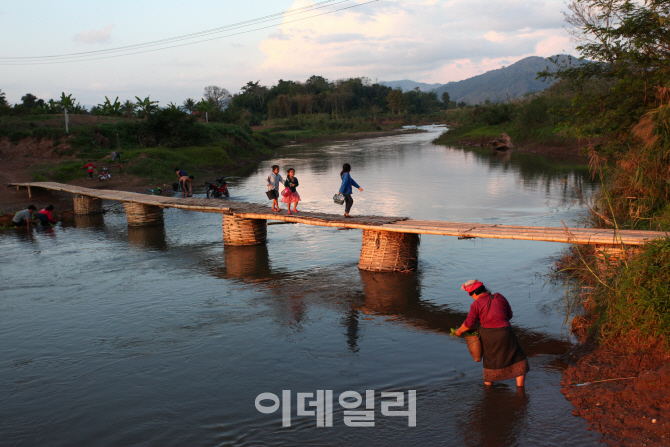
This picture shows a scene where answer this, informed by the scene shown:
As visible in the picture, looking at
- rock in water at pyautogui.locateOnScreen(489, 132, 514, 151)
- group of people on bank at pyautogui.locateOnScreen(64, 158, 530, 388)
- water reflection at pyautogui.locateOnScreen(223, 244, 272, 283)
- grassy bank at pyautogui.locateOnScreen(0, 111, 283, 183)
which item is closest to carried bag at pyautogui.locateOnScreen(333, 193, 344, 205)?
water reflection at pyautogui.locateOnScreen(223, 244, 272, 283)

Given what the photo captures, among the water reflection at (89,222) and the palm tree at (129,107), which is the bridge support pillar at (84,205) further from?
the palm tree at (129,107)

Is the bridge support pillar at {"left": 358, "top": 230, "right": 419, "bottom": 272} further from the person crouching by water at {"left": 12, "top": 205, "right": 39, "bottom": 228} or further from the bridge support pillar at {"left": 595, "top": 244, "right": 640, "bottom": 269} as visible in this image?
the person crouching by water at {"left": 12, "top": 205, "right": 39, "bottom": 228}

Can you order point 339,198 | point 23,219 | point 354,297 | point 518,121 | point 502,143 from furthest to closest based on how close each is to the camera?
point 518,121, point 502,143, point 23,219, point 339,198, point 354,297

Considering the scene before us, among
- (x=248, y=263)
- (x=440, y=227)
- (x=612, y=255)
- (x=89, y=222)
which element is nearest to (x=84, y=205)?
(x=89, y=222)

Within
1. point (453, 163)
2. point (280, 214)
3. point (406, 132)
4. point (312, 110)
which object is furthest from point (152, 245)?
point (312, 110)

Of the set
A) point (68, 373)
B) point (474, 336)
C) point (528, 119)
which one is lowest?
point (68, 373)

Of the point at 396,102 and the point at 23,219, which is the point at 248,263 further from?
the point at 396,102

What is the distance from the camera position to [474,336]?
5.80 m

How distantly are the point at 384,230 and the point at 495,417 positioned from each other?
5.67 m

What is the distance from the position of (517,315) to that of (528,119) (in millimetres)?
42822

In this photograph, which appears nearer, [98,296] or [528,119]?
[98,296]

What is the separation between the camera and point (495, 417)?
5.44 metres

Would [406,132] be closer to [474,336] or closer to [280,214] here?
[280,214]

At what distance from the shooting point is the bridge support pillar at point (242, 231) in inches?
553
